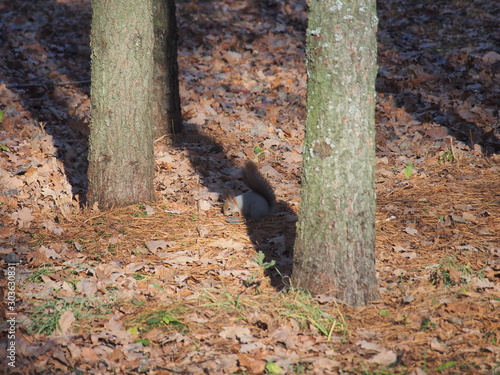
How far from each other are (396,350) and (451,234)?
155 centimetres

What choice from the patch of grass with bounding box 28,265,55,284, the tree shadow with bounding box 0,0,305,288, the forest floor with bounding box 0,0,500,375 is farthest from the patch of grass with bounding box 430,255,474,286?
the patch of grass with bounding box 28,265,55,284

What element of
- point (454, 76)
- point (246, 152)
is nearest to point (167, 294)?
point (246, 152)

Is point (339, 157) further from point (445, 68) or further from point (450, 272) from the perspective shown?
point (445, 68)

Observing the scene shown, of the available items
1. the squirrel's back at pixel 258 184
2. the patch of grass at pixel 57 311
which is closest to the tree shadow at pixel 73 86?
the squirrel's back at pixel 258 184

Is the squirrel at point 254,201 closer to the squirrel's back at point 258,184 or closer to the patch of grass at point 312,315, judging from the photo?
the squirrel's back at point 258,184

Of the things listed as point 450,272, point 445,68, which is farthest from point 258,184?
point 445,68

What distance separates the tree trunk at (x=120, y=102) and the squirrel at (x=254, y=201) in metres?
0.82

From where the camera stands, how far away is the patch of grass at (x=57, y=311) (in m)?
2.99

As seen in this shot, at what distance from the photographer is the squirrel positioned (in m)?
4.73

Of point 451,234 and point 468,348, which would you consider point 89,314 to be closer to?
point 468,348

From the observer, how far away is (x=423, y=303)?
125 inches

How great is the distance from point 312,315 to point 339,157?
3.09 feet

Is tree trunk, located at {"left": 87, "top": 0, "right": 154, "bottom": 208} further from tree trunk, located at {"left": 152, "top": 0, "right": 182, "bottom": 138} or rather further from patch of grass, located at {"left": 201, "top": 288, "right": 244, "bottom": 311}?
patch of grass, located at {"left": 201, "top": 288, "right": 244, "bottom": 311}

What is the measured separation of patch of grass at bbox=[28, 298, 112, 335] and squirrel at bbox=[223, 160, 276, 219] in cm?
177
